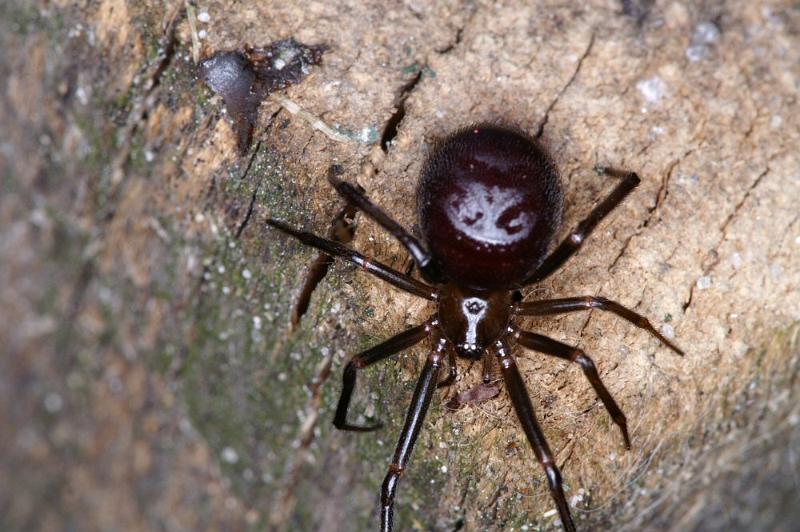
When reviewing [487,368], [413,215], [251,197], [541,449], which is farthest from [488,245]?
[251,197]

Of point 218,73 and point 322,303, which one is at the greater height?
point 218,73

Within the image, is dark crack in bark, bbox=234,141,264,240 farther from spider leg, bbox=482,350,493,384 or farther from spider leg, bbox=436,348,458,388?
spider leg, bbox=482,350,493,384

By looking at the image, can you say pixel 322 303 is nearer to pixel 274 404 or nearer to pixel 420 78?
pixel 274 404

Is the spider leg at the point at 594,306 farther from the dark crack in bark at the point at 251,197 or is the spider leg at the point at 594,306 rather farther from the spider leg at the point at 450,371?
the dark crack in bark at the point at 251,197

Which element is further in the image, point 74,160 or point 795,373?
point 74,160

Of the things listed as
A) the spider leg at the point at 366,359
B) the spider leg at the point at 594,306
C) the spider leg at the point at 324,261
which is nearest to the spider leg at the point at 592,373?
the spider leg at the point at 594,306

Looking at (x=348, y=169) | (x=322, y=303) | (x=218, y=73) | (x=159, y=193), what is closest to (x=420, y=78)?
(x=348, y=169)
